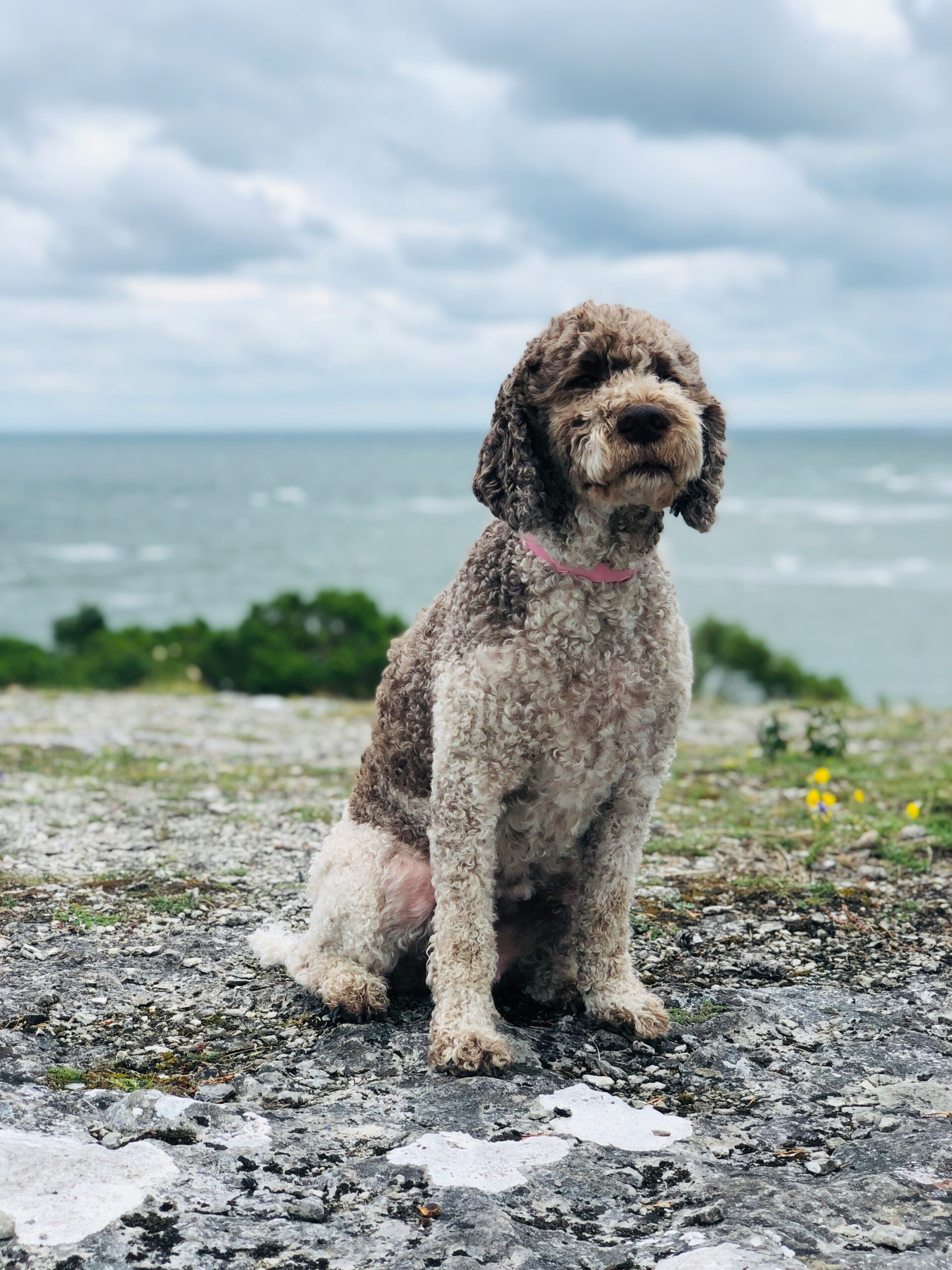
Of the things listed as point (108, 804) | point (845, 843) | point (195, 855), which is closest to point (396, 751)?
point (195, 855)

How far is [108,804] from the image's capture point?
7844 millimetres

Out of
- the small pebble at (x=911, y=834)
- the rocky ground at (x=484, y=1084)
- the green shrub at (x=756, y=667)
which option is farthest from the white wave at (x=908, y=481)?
the rocky ground at (x=484, y=1084)

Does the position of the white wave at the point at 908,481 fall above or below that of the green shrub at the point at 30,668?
above

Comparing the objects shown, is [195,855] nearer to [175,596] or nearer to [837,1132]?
[837,1132]

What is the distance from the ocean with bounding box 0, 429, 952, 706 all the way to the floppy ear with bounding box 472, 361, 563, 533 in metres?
17.0

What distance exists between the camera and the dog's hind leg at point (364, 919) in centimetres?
441

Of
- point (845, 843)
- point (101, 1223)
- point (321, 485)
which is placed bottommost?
point (101, 1223)

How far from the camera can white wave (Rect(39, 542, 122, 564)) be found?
178 feet

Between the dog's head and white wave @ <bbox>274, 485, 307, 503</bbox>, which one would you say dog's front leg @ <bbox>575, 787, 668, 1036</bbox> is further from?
white wave @ <bbox>274, 485, 307, 503</bbox>

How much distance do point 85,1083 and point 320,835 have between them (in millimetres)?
3230

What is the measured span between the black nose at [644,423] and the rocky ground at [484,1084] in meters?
2.10

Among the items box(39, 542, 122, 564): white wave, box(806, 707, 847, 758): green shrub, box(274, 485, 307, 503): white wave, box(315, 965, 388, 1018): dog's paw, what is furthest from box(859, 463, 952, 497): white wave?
box(315, 965, 388, 1018): dog's paw

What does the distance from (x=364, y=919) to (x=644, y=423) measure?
2.07 m

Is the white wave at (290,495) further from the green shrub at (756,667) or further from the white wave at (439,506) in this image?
the green shrub at (756,667)
